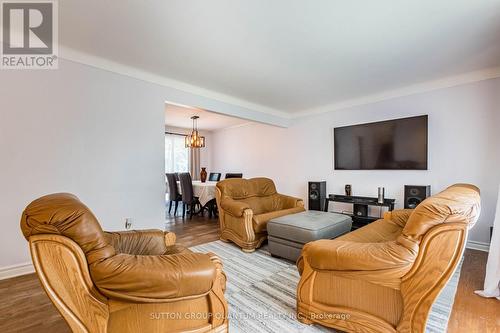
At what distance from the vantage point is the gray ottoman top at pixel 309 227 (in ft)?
8.45

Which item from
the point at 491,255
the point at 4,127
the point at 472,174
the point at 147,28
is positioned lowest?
the point at 491,255

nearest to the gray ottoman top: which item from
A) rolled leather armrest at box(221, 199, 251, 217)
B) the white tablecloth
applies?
rolled leather armrest at box(221, 199, 251, 217)

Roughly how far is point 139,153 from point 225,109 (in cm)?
165

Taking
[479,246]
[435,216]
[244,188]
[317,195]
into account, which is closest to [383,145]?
[317,195]

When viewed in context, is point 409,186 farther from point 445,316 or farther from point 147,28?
point 147,28

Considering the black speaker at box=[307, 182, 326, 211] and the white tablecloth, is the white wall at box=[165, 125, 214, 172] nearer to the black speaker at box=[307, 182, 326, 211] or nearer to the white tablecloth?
the white tablecloth

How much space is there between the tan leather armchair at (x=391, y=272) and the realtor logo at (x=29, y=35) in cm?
288

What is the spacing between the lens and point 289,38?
233 cm

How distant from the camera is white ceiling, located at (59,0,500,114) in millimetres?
1912

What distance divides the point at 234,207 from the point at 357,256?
2050 millimetres

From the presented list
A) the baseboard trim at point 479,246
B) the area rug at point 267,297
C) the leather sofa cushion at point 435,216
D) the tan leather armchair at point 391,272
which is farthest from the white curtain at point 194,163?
the leather sofa cushion at point 435,216

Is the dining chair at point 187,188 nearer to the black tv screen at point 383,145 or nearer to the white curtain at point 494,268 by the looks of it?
the black tv screen at point 383,145

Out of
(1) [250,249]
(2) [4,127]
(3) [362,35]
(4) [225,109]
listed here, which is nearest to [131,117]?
(2) [4,127]

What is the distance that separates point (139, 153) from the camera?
3.12 meters
